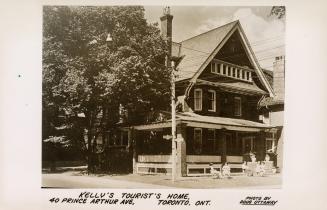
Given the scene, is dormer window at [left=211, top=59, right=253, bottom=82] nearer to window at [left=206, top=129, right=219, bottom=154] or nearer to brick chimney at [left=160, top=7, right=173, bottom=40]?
window at [left=206, top=129, right=219, bottom=154]

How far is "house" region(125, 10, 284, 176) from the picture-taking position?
4.39 metres

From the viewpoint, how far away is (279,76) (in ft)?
14.1

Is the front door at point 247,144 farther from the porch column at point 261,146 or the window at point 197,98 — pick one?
the window at point 197,98

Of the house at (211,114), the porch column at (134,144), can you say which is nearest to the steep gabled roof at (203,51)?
the house at (211,114)

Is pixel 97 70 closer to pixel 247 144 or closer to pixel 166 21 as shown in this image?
pixel 166 21

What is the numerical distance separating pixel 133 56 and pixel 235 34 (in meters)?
0.93

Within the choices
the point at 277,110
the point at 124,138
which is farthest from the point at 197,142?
the point at 277,110

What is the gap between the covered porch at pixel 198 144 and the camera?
4.41 m

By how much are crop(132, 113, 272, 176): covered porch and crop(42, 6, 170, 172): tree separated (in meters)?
0.22

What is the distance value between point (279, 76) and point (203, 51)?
29.7 inches

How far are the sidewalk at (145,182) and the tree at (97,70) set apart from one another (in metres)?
0.17

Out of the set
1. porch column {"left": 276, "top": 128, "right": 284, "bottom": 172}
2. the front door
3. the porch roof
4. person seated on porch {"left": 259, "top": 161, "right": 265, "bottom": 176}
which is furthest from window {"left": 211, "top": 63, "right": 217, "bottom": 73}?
person seated on porch {"left": 259, "top": 161, "right": 265, "bottom": 176}

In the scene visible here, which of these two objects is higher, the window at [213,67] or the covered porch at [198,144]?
the window at [213,67]

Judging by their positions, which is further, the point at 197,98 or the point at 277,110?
the point at 197,98
